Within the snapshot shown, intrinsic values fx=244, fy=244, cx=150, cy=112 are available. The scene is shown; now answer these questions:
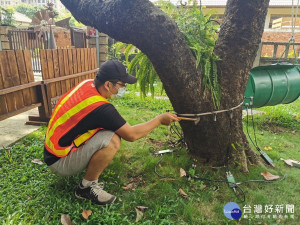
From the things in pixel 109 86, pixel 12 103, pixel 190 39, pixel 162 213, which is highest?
pixel 190 39

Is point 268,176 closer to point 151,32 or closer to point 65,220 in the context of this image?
point 151,32

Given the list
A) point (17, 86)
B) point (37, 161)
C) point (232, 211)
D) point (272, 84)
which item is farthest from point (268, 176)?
point (17, 86)

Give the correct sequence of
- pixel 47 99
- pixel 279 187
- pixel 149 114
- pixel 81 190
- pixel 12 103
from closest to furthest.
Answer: pixel 81 190, pixel 279 187, pixel 12 103, pixel 47 99, pixel 149 114

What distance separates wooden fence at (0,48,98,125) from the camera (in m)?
3.70

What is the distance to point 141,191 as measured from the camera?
2.57 meters

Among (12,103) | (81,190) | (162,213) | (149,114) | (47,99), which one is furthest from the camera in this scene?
(149,114)

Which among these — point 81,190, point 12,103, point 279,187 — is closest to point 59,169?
point 81,190

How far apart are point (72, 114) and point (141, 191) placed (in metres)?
1.08

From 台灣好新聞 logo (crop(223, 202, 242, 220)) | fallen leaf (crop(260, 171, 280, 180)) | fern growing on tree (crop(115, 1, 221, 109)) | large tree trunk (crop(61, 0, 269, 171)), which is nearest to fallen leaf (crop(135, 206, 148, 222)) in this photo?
台灣好新聞 logo (crop(223, 202, 242, 220))

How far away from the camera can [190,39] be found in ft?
8.39

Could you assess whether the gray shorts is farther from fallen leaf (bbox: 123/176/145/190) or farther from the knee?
fallen leaf (bbox: 123/176/145/190)

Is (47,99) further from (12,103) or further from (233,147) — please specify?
(233,147)

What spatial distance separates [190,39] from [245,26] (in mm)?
593

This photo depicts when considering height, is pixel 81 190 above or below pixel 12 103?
below
